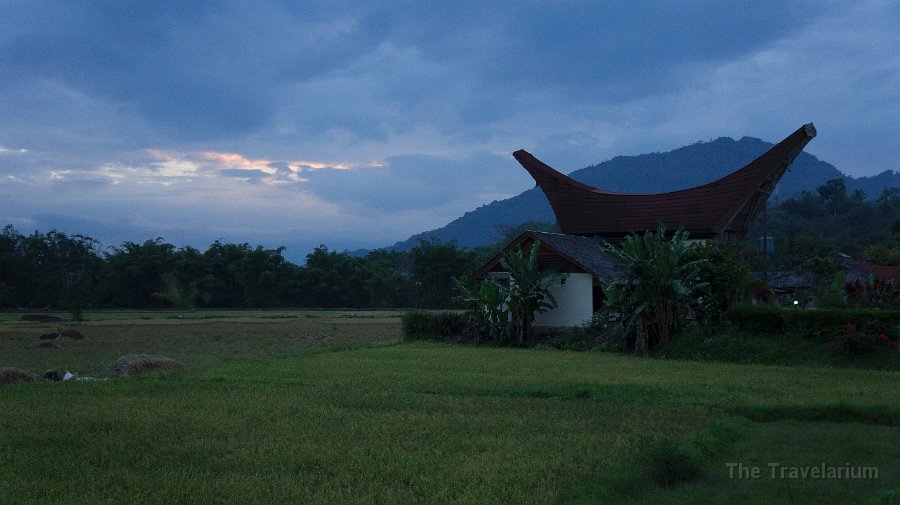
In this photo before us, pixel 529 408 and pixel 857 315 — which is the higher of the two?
pixel 857 315

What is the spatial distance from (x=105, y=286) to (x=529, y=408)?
66.1 m

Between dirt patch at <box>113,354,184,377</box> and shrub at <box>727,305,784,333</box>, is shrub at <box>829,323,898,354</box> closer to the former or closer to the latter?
shrub at <box>727,305,784,333</box>

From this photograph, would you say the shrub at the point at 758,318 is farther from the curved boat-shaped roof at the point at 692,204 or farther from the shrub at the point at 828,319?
the curved boat-shaped roof at the point at 692,204

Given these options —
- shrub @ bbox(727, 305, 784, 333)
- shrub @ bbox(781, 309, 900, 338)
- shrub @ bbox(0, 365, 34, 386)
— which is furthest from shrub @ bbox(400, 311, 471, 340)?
shrub @ bbox(0, 365, 34, 386)

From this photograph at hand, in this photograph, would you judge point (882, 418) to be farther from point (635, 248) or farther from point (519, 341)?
point (519, 341)

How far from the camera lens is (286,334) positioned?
105 feet

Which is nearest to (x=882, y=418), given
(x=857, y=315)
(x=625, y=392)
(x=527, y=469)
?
(x=625, y=392)

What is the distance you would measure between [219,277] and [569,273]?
54.5 m

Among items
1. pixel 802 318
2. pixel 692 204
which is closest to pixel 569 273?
pixel 692 204

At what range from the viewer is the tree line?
64.1m

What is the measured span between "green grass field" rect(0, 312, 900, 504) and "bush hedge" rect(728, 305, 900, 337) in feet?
6.00

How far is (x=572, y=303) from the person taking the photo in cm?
2439

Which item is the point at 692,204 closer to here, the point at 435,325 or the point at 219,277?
the point at 435,325

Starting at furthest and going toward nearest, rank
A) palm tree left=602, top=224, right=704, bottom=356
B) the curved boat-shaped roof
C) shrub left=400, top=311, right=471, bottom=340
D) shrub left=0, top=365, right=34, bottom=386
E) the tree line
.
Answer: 1. the tree line
2. the curved boat-shaped roof
3. shrub left=400, top=311, right=471, bottom=340
4. palm tree left=602, top=224, right=704, bottom=356
5. shrub left=0, top=365, right=34, bottom=386
